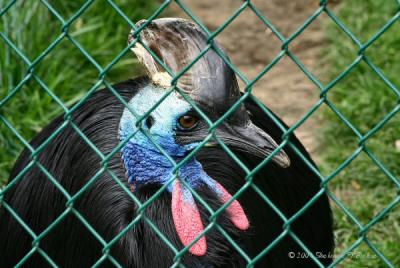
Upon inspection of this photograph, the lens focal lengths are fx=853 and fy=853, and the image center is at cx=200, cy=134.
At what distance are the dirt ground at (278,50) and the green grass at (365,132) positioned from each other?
6.0 inches

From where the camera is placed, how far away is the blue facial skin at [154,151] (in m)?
2.90

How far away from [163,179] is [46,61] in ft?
7.39

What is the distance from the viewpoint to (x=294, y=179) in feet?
11.8

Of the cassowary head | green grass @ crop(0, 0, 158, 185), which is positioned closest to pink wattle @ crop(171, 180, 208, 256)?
the cassowary head

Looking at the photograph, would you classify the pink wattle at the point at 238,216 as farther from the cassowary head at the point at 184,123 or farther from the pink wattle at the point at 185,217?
the pink wattle at the point at 185,217

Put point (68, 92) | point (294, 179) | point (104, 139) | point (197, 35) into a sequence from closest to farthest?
point (197, 35) < point (104, 139) < point (294, 179) < point (68, 92)

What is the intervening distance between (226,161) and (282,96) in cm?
229

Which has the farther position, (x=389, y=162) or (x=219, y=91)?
(x=389, y=162)

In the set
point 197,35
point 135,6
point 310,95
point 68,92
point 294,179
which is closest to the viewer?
point 197,35

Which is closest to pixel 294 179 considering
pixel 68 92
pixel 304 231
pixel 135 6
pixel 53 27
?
pixel 304 231

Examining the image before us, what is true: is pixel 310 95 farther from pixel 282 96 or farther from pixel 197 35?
pixel 197 35

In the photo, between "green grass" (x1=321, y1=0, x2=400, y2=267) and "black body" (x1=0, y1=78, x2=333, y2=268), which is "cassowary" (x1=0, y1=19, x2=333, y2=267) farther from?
"green grass" (x1=321, y1=0, x2=400, y2=267)

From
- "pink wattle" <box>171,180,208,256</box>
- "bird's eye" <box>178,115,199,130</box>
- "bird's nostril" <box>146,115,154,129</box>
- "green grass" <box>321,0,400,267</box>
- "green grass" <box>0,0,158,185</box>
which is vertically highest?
"green grass" <box>0,0,158,185</box>

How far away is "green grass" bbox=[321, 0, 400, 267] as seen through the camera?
422cm
